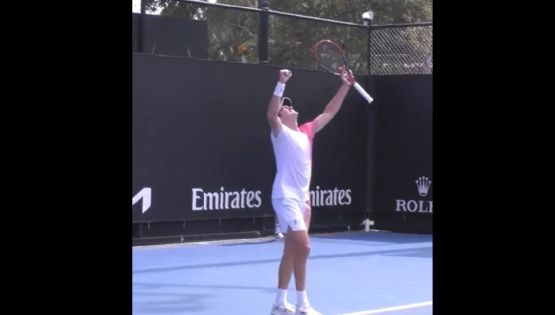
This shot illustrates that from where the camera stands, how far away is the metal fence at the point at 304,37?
35.0 ft

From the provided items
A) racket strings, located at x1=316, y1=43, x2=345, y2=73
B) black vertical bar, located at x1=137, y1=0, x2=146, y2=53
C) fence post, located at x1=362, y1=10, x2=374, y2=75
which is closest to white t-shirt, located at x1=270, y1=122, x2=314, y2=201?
racket strings, located at x1=316, y1=43, x2=345, y2=73

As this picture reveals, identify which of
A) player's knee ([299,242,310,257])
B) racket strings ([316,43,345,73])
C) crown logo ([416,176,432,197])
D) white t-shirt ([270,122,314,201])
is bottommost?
Result: player's knee ([299,242,310,257])

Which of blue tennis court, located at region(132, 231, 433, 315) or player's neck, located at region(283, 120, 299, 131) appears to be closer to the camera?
player's neck, located at region(283, 120, 299, 131)

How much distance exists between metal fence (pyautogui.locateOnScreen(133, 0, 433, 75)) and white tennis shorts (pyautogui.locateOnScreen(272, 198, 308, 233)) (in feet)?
13.8

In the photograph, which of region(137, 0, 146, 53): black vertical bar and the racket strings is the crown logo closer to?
the racket strings

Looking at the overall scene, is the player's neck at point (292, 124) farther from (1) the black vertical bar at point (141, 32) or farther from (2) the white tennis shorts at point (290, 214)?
(1) the black vertical bar at point (141, 32)

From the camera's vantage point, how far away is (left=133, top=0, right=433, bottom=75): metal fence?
35.0 feet

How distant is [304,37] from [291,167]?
1014cm

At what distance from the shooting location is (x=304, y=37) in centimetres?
1568
